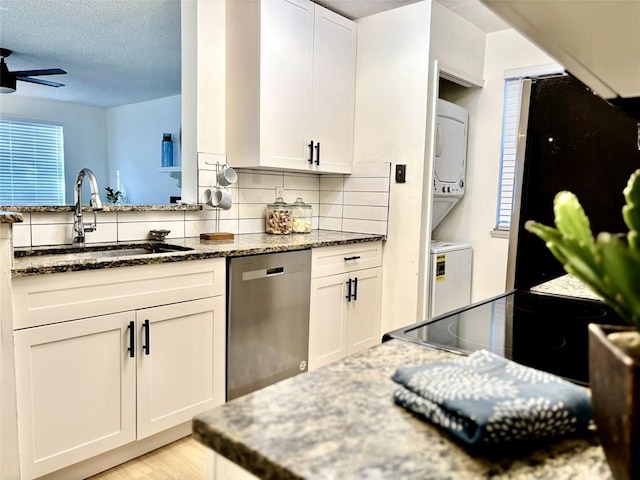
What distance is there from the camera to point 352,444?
1.84ft

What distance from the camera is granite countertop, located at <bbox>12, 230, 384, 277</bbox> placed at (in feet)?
5.53

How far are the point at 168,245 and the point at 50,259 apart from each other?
0.65 m

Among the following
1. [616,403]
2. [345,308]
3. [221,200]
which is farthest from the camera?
[345,308]

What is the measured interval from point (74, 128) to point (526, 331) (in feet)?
21.6

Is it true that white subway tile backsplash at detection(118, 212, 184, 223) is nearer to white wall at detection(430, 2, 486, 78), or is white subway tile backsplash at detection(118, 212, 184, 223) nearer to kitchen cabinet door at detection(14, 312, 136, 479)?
kitchen cabinet door at detection(14, 312, 136, 479)

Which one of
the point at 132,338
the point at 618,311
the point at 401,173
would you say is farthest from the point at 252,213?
the point at 618,311

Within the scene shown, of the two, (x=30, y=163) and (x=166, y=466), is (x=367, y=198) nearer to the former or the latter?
(x=166, y=466)

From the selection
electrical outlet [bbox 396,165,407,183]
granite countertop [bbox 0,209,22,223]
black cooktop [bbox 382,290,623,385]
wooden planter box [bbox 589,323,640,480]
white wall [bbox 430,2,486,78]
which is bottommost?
black cooktop [bbox 382,290,623,385]

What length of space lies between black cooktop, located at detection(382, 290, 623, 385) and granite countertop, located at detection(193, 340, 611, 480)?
27 cm

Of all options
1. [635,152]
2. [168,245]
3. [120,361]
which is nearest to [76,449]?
[120,361]

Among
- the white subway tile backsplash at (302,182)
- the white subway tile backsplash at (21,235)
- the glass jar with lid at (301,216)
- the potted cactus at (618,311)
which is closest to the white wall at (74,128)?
the white subway tile backsplash at (302,182)

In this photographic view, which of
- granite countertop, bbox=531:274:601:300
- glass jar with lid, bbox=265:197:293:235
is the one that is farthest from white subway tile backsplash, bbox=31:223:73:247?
granite countertop, bbox=531:274:601:300

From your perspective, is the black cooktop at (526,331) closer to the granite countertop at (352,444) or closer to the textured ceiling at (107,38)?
the granite countertop at (352,444)

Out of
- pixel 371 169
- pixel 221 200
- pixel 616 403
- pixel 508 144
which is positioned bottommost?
pixel 616 403
